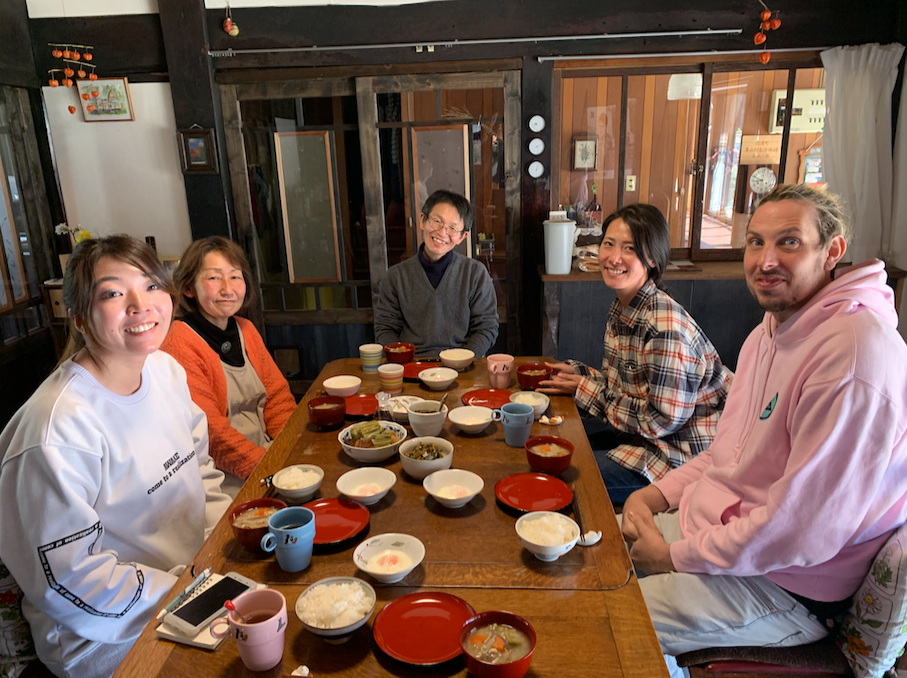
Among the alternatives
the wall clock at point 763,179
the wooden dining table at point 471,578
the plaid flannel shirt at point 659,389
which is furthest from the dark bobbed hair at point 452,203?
the wall clock at point 763,179

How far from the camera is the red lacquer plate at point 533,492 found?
1305mm

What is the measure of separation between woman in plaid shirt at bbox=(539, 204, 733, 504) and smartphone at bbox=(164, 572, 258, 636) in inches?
45.8

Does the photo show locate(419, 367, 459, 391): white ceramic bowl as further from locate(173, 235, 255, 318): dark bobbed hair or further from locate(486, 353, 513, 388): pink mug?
locate(173, 235, 255, 318): dark bobbed hair

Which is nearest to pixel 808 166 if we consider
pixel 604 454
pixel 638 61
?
pixel 638 61

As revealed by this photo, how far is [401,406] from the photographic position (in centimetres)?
181

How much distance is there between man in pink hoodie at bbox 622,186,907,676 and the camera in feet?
3.71

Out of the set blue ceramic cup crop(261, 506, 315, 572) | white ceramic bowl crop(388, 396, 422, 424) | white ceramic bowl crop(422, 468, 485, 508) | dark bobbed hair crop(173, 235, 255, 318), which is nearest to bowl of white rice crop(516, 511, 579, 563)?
white ceramic bowl crop(422, 468, 485, 508)

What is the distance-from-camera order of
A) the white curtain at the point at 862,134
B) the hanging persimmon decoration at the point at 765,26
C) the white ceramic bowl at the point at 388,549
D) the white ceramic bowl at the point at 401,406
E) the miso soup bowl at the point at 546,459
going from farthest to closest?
the white curtain at the point at 862,134, the hanging persimmon decoration at the point at 765,26, the white ceramic bowl at the point at 401,406, the miso soup bowl at the point at 546,459, the white ceramic bowl at the point at 388,549

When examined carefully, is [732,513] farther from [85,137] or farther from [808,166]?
[85,137]

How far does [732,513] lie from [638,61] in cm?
313

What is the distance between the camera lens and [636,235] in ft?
6.49

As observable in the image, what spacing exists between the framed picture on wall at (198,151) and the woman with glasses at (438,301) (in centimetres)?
168

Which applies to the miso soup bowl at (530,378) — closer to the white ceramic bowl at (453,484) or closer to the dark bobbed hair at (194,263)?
the white ceramic bowl at (453,484)

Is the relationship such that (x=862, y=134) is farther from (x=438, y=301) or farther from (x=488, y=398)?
(x=488, y=398)
